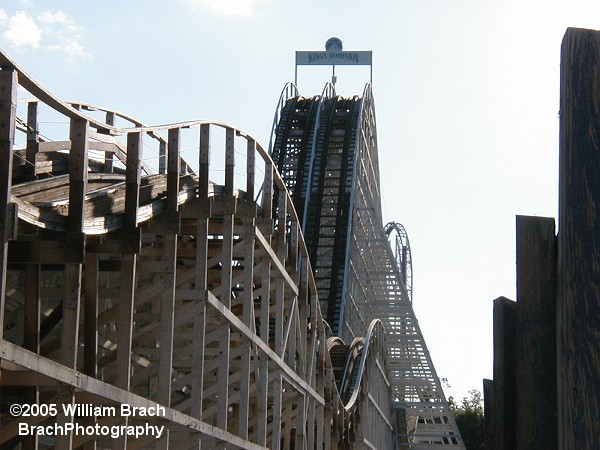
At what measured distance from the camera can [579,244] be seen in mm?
1716

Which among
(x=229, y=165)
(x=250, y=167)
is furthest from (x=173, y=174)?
(x=250, y=167)

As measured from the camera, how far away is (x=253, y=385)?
1343 centimetres

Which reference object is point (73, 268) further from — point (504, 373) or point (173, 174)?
point (504, 373)

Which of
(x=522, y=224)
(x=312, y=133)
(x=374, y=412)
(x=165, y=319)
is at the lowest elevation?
(x=374, y=412)

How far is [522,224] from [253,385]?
11.7m

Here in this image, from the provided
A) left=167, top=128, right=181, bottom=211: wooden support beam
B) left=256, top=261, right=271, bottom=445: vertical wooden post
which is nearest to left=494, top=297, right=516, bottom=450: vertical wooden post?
left=167, top=128, right=181, bottom=211: wooden support beam

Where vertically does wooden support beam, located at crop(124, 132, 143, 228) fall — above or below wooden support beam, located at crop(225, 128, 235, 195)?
below

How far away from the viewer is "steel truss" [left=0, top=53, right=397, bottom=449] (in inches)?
246

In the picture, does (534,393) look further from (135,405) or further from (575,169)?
(135,405)

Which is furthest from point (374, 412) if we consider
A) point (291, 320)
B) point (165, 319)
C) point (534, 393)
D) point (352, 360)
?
point (534, 393)

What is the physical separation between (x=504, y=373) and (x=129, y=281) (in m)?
5.69

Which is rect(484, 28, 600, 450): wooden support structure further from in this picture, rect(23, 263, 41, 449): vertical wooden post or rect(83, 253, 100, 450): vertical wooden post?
rect(83, 253, 100, 450): vertical wooden post

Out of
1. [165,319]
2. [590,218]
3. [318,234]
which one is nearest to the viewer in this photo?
[590,218]

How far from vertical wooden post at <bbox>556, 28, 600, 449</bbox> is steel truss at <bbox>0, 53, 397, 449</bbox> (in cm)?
390
